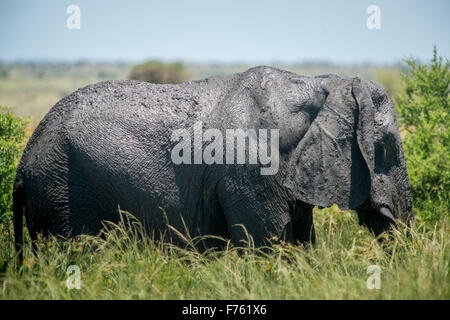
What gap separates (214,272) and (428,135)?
167 inches

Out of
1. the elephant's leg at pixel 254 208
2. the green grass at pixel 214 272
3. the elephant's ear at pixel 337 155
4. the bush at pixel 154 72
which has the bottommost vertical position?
the green grass at pixel 214 272

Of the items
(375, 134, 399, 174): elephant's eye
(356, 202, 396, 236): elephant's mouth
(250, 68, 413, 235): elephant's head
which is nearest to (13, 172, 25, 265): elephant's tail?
(250, 68, 413, 235): elephant's head

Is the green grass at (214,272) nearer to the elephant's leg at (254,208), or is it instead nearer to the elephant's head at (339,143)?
the elephant's leg at (254,208)

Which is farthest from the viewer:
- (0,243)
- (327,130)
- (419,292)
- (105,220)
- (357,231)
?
(357,231)

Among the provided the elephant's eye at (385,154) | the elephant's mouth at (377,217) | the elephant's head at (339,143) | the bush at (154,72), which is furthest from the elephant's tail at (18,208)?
the bush at (154,72)

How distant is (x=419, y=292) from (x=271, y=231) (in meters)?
1.28

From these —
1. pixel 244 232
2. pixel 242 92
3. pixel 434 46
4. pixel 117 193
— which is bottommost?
pixel 244 232

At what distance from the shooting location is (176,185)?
14.4ft

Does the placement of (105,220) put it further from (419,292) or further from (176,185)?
(419,292)

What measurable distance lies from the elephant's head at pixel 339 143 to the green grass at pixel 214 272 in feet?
1.55

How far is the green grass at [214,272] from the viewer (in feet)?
12.7

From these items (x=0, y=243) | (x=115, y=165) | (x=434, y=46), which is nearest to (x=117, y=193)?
(x=115, y=165)

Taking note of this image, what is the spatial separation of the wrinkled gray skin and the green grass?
7.9 inches

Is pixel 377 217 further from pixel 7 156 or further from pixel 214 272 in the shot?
pixel 7 156
